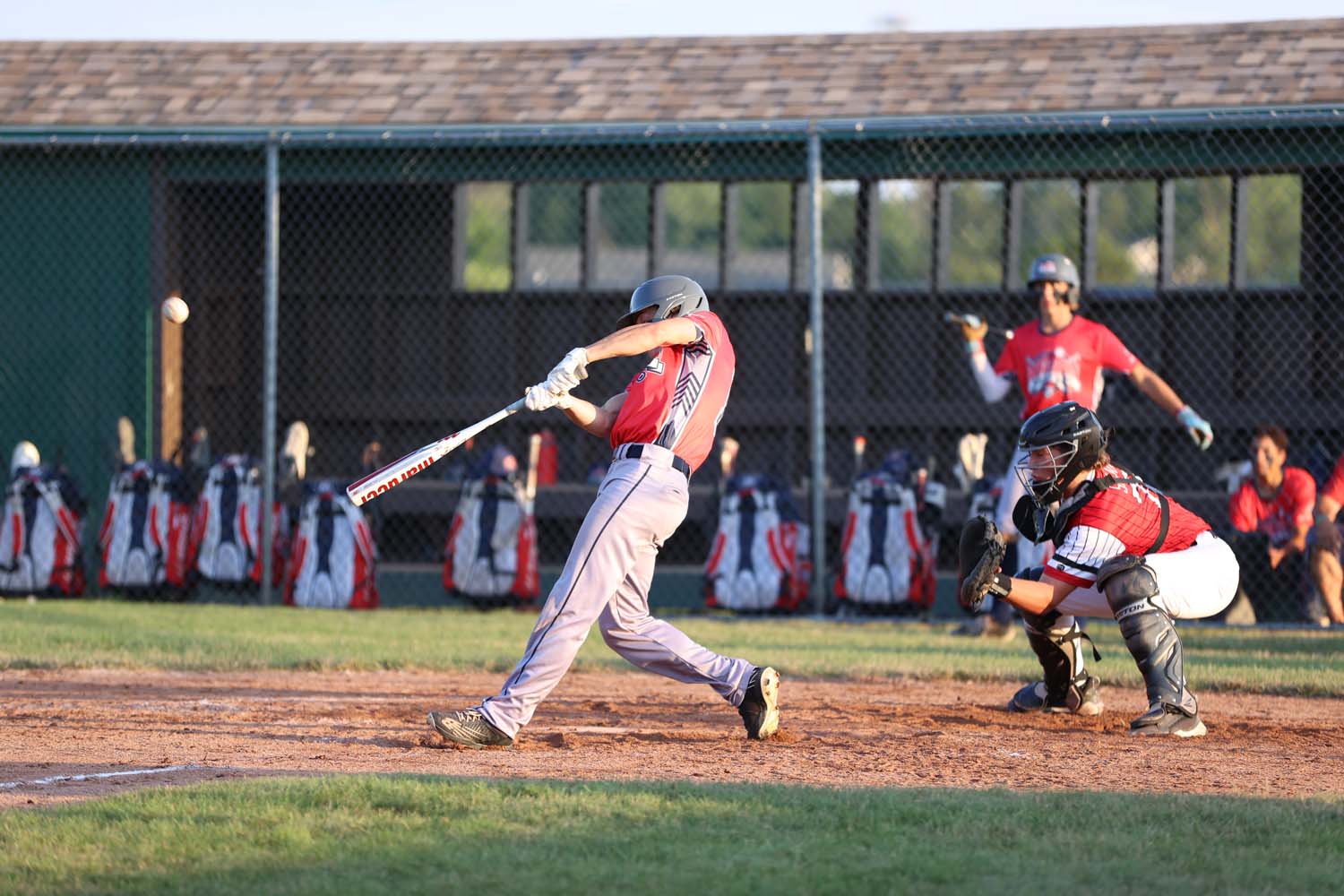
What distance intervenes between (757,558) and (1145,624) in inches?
221

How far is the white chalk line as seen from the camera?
5293 mm

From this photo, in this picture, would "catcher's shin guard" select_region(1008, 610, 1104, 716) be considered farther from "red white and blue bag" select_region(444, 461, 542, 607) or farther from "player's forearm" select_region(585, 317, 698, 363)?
"red white and blue bag" select_region(444, 461, 542, 607)

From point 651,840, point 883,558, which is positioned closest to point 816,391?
point 883,558

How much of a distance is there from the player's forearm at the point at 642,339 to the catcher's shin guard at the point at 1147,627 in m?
1.91

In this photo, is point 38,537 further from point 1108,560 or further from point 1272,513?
point 1272,513

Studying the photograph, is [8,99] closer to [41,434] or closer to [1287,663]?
[41,434]

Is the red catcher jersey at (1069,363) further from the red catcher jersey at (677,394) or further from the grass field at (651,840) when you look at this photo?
the grass field at (651,840)

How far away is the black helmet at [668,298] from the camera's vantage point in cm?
604

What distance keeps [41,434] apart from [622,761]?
9.26 metres

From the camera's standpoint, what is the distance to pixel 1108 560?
640 centimetres

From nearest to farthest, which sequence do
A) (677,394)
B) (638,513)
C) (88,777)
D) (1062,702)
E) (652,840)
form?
1. (652,840)
2. (88,777)
3. (638,513)
4. (677,394)
5. (1062,702)

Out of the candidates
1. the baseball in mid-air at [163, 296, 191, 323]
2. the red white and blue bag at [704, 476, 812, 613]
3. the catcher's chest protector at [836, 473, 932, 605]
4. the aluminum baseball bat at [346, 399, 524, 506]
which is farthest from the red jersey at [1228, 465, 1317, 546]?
the baseball in mid-air at [163, 296, 191, 323]

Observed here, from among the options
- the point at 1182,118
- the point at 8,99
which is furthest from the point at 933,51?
the point at 8,99

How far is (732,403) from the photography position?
1484 cm
